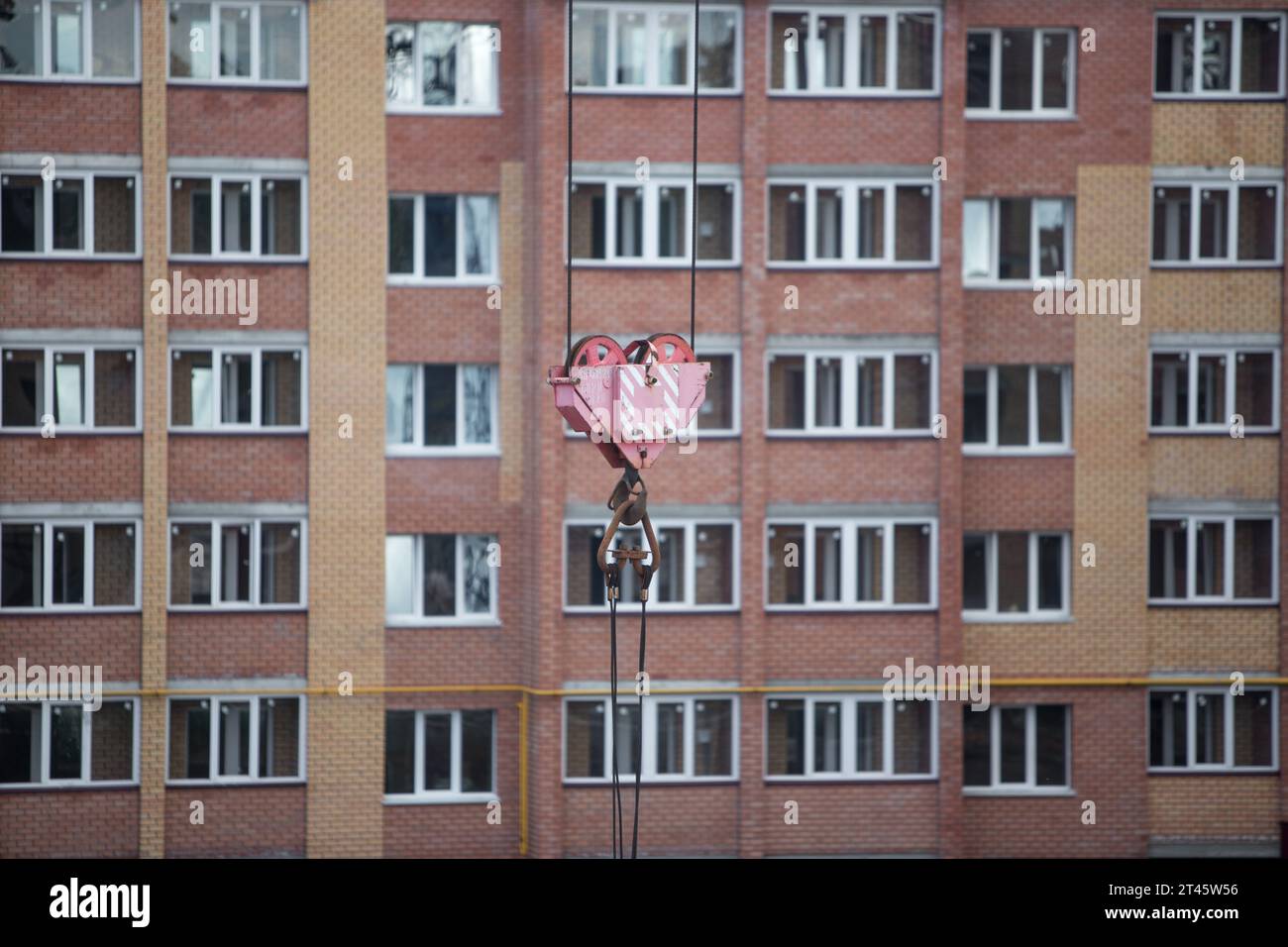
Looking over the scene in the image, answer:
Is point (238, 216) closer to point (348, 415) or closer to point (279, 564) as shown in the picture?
point (348, 415)

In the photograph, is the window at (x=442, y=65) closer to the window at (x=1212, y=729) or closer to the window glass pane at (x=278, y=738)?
the window glass pane at (x=278, y=738)

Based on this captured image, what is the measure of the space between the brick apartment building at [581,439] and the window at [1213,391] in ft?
0.28

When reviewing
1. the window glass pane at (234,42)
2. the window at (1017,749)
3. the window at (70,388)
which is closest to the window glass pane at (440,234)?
the window glass pane at (234,42)

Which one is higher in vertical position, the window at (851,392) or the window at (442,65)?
the window at (442,65)

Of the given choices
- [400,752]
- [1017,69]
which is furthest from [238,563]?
[1017,69]

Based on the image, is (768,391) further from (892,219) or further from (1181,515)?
(1181,515)

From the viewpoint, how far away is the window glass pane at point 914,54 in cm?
1825

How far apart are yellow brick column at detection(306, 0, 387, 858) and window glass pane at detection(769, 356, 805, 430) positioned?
4017 millimetres

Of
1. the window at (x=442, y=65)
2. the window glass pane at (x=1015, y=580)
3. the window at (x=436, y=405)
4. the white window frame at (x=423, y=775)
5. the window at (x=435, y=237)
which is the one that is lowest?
the white window frame at (x=423, y=775)

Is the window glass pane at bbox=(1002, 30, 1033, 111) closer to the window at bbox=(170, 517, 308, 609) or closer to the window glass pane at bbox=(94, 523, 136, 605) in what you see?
the window at bbox=(170, 517, 308, 609)

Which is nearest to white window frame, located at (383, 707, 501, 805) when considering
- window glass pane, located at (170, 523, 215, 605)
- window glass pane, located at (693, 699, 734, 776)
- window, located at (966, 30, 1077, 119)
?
window glass pane, located at (693, 699, 734, 776)

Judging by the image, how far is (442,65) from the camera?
1817 cm

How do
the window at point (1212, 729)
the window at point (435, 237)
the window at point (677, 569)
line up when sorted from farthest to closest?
the window at point (1212, 729), the window at point (677, 569), the window at point (435, 237)

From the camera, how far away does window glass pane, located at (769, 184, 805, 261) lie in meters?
18.3
